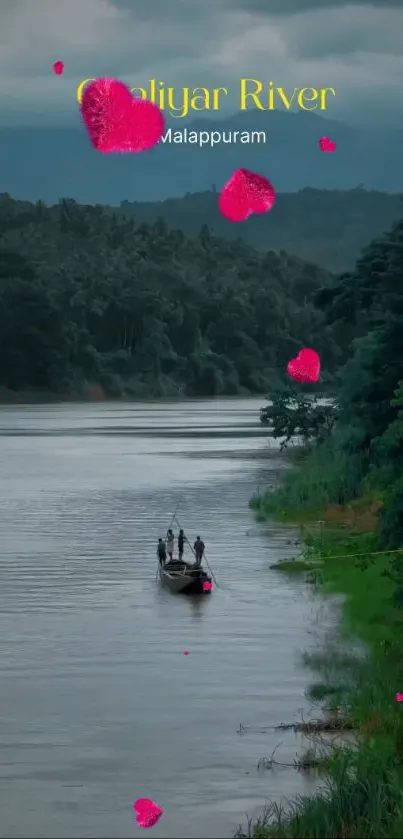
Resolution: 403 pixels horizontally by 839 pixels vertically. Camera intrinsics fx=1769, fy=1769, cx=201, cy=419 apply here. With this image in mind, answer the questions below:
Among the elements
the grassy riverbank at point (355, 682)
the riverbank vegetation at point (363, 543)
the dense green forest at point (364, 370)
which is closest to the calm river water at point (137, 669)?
the grassy riverbank at point (355, 682)

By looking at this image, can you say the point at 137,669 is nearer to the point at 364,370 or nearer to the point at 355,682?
the point at 355,682

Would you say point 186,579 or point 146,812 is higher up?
point 146,812

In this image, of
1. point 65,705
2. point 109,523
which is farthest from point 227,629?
point 109,523

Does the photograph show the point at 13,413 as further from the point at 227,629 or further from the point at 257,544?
the point at 227,629

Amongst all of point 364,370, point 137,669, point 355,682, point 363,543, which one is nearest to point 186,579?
point 363,543

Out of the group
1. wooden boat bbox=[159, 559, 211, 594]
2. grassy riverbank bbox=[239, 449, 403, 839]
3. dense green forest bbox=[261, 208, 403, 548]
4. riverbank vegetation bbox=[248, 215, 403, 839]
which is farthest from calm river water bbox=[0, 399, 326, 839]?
dense green forest bbox=[261, 208, 403, 548]

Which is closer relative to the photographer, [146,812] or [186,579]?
[146,812]

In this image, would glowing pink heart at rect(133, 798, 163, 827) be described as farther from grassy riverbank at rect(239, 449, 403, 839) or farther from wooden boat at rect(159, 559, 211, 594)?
wooden boat at rect(159, 559, 211, 594)
